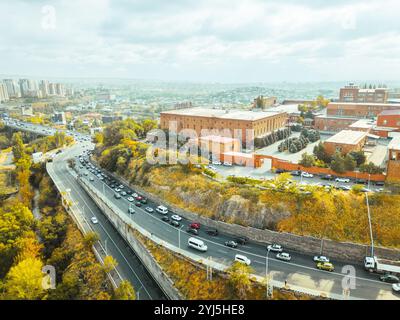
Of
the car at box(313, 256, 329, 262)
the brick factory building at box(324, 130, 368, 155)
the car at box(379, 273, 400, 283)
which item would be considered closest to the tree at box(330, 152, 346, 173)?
the brick factory building at box(324, 130, 368, 155)

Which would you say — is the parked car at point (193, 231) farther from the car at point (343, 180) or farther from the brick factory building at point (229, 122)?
the brick factory building at point (229, 122)

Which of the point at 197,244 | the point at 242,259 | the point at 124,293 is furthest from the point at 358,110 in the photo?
the point at 124,293

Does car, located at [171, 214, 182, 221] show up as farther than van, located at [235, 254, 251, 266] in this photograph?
Yes

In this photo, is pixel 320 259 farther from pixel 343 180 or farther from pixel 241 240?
pixel 343 180

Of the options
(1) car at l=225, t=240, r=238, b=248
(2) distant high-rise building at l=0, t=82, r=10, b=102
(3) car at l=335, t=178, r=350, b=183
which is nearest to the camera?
(1) car at l=225, t=240, r=238, b=248

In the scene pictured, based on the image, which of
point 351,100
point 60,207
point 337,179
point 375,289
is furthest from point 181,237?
point 351,100

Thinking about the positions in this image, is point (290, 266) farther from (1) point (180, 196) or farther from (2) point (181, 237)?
(1) point (180, 196)

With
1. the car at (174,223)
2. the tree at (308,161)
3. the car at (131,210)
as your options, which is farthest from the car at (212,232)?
the tree at (308,161)

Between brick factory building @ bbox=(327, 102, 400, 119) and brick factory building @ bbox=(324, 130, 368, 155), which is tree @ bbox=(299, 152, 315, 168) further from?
brick factory building @ bbox=(327, 102, 400, 119)
